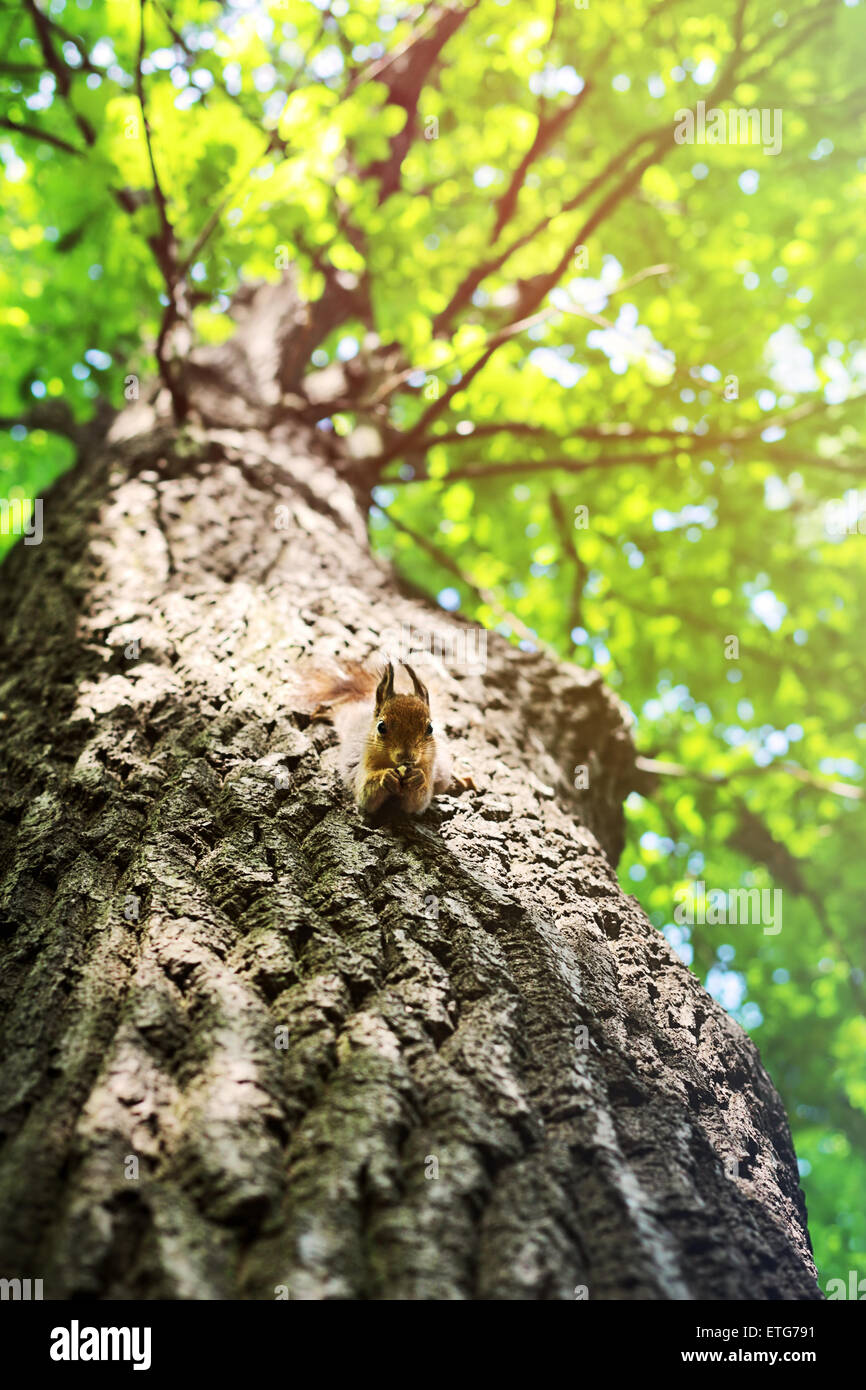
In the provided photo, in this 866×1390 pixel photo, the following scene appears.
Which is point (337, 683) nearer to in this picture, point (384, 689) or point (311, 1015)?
point (384, 689)

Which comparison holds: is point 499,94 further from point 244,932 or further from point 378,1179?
point 378,1179

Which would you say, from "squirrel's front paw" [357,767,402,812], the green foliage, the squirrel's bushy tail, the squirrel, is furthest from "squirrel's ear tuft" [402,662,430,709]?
the green foliage

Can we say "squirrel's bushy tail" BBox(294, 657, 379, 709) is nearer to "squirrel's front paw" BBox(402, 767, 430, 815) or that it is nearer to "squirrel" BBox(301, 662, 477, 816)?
"squirrel" BBox(301, 662, 477, 816)

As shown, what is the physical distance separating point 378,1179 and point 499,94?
601cm

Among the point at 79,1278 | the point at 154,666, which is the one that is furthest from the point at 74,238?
the point at 79,1278

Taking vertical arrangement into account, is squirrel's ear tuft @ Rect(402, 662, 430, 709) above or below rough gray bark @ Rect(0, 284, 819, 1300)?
above

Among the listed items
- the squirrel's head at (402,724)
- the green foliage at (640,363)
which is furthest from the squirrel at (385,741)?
the green foliage at (640,363)

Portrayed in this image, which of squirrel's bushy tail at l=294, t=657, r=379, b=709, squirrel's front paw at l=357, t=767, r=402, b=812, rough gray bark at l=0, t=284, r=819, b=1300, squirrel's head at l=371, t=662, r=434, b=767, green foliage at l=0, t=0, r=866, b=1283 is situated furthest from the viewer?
green foliage at l=0, t=0, r=866, b=1283

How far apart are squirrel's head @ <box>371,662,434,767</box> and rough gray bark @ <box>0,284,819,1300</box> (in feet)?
0.48

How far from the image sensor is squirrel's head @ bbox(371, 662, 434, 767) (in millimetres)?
2340

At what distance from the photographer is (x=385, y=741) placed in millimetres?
2383

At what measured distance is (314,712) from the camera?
2404 millimetres

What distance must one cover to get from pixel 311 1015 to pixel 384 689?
113 cm

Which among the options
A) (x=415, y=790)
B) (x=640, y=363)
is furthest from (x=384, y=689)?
(x=640, y=363)
